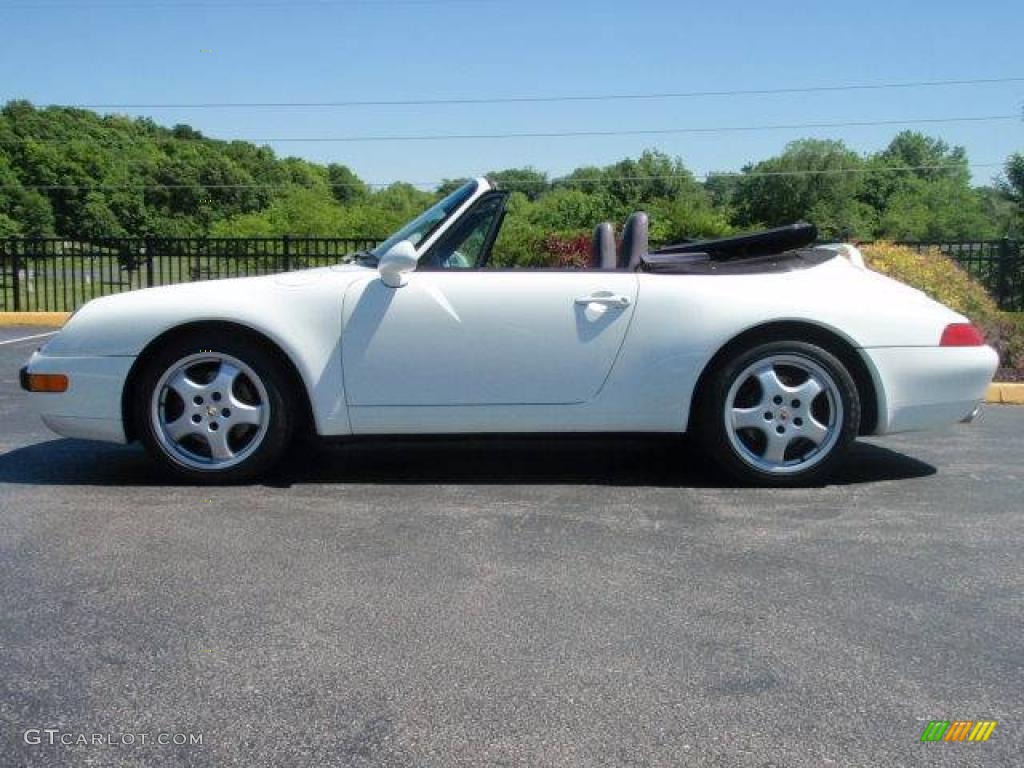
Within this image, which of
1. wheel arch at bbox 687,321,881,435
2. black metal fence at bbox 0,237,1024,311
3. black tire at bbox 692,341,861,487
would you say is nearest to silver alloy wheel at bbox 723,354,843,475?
black tire at bbox 692,341,861,487

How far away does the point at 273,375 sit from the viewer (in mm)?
4273

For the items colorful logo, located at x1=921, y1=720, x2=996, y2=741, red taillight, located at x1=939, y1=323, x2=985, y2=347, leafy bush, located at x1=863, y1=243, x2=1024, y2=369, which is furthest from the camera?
leafy bush, located at x1=863, y1=243, x2=1024, y2=369

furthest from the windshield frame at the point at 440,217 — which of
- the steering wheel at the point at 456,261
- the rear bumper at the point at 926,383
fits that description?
the rear bumper at the point at 926,383

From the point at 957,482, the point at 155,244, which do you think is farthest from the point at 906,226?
the point at 957,482

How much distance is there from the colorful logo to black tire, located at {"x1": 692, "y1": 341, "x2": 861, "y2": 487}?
2.14 metres

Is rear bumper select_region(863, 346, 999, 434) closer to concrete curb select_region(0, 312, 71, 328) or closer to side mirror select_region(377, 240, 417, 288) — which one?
side mirror select_region(377, 240, 417, 288)

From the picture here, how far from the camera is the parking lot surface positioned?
219 cm

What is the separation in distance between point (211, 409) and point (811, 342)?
2.63m

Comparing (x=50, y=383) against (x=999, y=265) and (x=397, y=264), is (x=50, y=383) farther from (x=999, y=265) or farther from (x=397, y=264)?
(x=999, y=265)

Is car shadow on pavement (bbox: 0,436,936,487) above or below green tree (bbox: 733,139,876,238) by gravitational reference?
below

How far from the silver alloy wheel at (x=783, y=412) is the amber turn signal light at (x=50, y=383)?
2.86 m

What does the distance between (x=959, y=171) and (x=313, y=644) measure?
90.3 meters

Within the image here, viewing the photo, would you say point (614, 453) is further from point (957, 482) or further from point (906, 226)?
point (906, 226)

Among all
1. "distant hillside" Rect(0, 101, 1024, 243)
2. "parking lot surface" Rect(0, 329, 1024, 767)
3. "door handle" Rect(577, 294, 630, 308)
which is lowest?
"parking lot surface" Rect(0, 329, 1024, 767)
